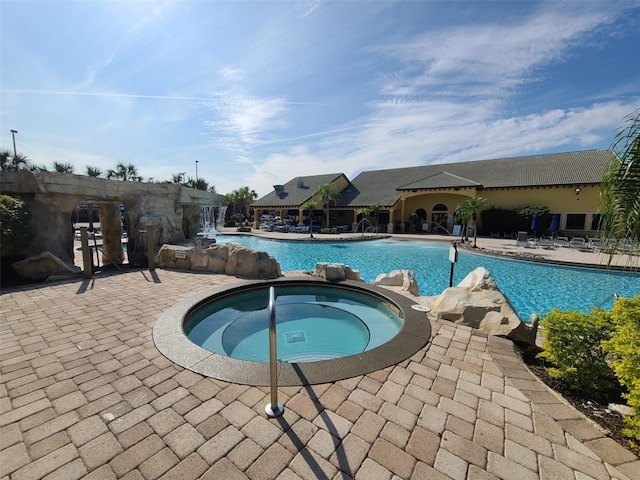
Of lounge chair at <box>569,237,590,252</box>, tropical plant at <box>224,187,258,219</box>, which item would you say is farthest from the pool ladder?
tropical plant at <box>224,187,258,219</box>

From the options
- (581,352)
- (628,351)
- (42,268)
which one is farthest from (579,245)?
(42,268)

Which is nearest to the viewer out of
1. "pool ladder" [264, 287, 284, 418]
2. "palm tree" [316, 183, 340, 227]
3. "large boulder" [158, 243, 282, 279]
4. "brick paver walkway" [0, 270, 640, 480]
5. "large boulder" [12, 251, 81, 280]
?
"brick paver walkway" [0, 270, 640, 480]

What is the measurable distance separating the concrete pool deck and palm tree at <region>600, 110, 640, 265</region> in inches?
67.9

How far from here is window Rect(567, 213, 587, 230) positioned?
19.0m

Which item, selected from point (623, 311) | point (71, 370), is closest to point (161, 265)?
point (71, 370)

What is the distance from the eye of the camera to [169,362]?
302cm

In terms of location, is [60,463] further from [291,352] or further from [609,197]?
[609,197]

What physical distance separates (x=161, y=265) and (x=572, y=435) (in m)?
8.45

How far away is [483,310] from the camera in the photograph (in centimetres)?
410

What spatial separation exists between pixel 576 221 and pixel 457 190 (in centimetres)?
821

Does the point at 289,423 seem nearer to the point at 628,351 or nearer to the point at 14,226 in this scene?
the point at 628,351

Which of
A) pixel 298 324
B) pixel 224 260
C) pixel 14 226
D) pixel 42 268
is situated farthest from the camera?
pixel 224 260

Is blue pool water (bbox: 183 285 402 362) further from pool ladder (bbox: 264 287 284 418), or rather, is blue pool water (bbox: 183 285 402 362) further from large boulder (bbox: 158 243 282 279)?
pool ladder (bbox: 264 287 284 418)

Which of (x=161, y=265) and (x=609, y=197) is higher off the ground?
(x=609, y=197)
